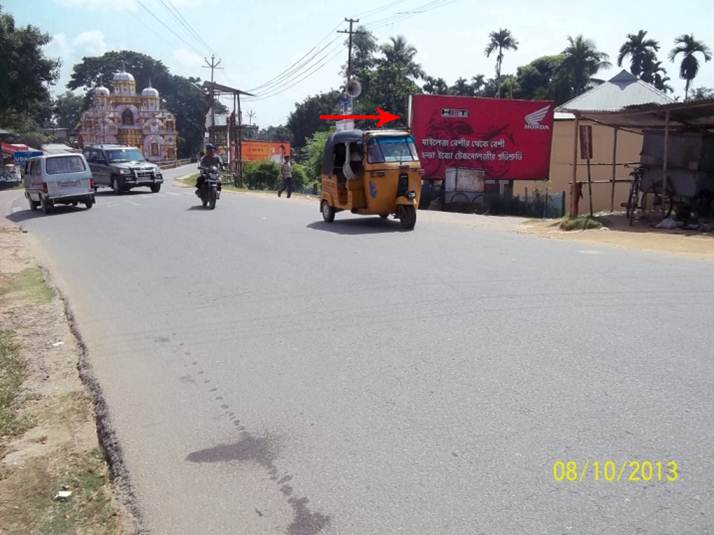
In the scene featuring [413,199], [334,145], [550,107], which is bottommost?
[413,199]

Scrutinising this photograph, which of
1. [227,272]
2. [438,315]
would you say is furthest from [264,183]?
[438,315]

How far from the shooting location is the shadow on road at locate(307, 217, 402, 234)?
544 inches

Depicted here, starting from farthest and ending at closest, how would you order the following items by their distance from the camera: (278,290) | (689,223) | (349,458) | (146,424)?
(689,223) < (278,290) < (146,424) < (349,458)

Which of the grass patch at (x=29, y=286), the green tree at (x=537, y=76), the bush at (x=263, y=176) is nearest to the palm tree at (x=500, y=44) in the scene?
the green tree at (x=537, y=76)

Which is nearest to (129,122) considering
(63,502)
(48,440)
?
(48,440)

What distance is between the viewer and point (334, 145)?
14.9 metres

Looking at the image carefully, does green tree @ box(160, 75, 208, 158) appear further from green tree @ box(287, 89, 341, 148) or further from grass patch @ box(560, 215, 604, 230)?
grass patch @ box(560, 215, 604, 230)

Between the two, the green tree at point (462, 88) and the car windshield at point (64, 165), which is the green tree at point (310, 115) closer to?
the green tree at point (462, 88)

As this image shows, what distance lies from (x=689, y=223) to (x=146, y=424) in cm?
1360

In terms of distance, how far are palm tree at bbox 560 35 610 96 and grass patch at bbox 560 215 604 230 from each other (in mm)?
47826

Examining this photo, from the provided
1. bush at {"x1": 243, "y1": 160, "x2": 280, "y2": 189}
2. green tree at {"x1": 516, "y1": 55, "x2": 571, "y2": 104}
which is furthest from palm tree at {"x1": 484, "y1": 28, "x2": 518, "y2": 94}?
bush at {"x1": 243, "y1": 160, "x2": 280, "y2": 189}

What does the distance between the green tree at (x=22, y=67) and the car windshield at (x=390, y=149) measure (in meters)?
31.5

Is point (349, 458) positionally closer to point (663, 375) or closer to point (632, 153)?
point (663, 375)
